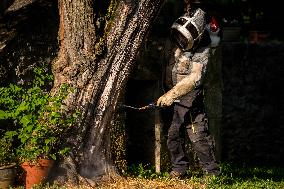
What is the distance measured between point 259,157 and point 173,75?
175 inches

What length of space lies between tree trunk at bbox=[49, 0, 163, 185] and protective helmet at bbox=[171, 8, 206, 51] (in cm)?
38

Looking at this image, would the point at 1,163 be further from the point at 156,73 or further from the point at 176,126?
the point at 156,73

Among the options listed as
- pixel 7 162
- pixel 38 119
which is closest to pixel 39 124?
pixel 38 119

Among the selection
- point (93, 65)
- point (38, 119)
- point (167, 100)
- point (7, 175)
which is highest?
point (93, 65)

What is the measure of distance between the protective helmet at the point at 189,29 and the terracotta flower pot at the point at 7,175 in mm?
2296

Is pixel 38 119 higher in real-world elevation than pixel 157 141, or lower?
higher

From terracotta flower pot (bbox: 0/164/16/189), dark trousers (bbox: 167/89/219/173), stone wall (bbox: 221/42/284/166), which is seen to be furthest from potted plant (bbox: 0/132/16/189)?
stone wall (bbox: 221/42/284/166)

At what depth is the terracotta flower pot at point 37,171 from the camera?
20.5 feet

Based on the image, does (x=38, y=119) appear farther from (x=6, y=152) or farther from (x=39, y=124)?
(x=6, y=152)

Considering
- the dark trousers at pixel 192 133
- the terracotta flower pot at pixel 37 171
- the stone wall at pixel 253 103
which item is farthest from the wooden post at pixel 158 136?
the stone wall at pixel 253 103

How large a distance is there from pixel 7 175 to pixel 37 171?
1.09 ft

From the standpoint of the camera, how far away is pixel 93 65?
6.50 metres

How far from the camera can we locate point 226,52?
10.8m

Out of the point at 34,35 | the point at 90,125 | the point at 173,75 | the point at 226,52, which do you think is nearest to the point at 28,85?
the point at 34,35
